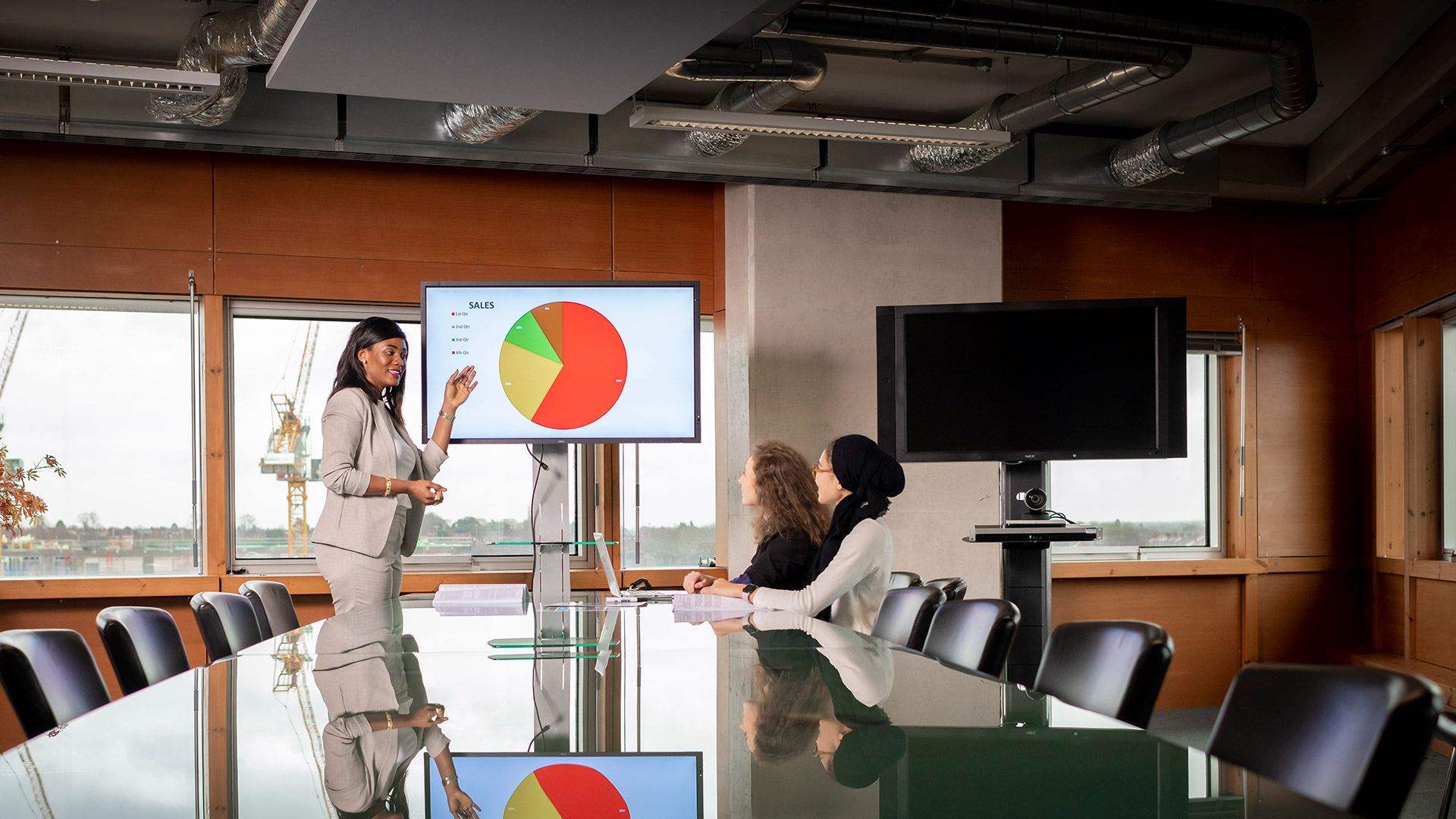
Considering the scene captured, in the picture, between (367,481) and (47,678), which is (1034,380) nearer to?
(367,481)

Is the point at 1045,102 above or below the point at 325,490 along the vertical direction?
above

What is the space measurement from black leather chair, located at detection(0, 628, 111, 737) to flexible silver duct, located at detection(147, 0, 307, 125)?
228 cm

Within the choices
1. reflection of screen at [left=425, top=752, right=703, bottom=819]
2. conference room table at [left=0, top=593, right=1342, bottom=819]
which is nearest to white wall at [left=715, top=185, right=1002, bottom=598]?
conference room table at [left=0, top=593, right=1342, bottom=819]

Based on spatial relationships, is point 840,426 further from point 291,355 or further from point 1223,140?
point 291,355

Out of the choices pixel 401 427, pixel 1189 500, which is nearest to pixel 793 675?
pixel 401 427

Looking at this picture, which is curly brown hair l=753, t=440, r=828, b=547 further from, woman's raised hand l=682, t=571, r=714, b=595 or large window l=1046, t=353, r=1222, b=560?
large window l=1046, t=353, r=1222, b=560

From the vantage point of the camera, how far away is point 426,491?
3494 mm

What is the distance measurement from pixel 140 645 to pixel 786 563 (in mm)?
2033

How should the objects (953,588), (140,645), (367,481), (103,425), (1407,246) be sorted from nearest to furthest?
(140,645) → (367,481) → (953,588) → (103,425) → (1407,246)

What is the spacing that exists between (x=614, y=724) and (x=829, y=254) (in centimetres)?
445

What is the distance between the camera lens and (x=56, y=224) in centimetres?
516

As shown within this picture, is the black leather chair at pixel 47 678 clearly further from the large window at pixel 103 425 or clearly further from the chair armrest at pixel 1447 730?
the large window at pixel 103 425

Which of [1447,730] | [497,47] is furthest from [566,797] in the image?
[497,47]

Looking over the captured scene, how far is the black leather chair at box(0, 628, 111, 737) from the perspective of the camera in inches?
76.1
